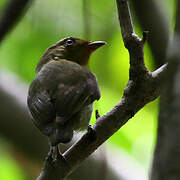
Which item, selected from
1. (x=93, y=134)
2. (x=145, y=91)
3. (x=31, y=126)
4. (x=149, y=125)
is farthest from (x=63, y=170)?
(x=149, y=125)

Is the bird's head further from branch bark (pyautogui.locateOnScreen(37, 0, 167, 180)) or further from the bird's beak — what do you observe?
branch bark (pyautogui.locateOnScreen(37, 0, 167, 180))

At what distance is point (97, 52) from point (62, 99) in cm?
229

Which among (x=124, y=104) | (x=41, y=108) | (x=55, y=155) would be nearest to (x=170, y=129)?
(x=124, y=104)

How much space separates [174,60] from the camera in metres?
1.13

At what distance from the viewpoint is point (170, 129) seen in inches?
41.9

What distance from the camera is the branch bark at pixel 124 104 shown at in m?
2.75

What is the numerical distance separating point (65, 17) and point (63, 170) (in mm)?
3161

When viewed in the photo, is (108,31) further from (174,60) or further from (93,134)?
(174,60)

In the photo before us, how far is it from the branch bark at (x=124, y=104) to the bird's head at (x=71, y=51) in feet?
7.30

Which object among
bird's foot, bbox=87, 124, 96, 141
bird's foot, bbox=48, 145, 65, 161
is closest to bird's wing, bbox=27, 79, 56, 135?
bird's foot, bbox=48, 145, 65, 161

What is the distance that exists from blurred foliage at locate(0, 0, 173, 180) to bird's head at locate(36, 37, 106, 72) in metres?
0.51

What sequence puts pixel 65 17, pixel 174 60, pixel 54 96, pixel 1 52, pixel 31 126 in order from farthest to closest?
pixel 1 52 → pixel 65 17 → pixel 31 126 → pixel 54 96 → pixel 174 60

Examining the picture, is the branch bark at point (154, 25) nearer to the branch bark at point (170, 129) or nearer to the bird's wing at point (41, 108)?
the bird's wing at point (41, 108)

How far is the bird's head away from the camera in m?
5.18
